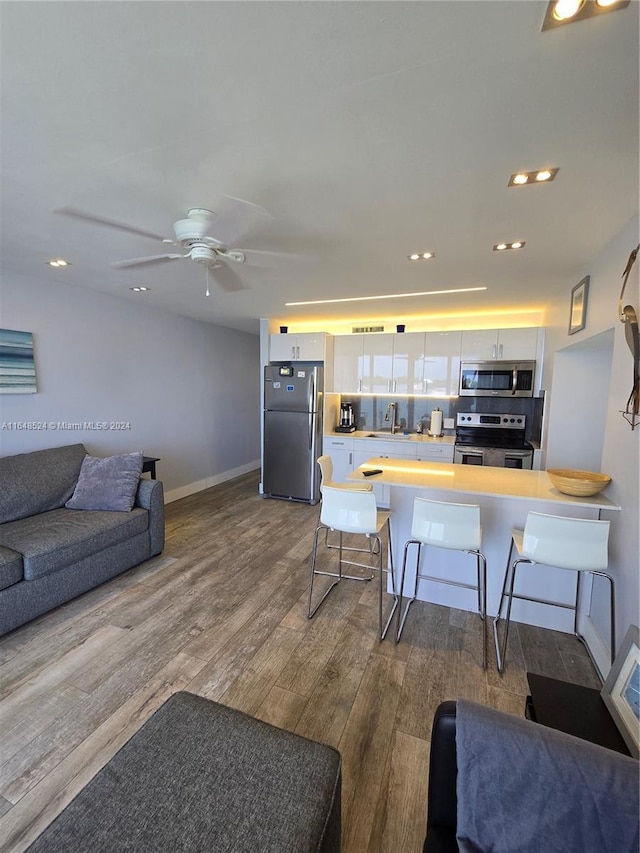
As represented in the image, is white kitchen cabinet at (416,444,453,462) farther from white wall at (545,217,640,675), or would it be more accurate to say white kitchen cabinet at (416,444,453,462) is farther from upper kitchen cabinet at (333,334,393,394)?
white wall at (545,217,640,675)

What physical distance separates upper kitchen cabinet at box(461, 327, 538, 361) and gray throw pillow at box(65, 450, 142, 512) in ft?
12.5

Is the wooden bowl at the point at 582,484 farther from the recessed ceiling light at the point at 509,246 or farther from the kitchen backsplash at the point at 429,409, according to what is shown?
the kitchen backsplash at the point at 429,409

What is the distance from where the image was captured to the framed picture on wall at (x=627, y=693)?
116 centimetres

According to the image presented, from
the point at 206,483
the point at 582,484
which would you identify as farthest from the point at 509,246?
the point at 206,483

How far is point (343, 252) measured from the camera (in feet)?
8.18

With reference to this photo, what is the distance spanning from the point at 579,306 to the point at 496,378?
61.8 inches

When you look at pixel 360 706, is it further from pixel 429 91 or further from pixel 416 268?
pixel 416 268

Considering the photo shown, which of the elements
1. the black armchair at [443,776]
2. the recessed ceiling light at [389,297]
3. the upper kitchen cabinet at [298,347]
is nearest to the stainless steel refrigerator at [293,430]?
the upper kitchen cabinet at [298,347]

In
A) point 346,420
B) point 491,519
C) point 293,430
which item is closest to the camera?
point 491,519

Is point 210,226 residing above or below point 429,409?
above

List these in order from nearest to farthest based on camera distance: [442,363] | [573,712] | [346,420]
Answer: [573,712], [442,363], [346,420]

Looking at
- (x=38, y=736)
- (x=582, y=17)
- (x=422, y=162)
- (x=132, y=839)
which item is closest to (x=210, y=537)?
(x=38, y=736)

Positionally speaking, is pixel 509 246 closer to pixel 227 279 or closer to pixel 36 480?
pixel 227 279

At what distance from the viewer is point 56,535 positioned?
2.48 m
